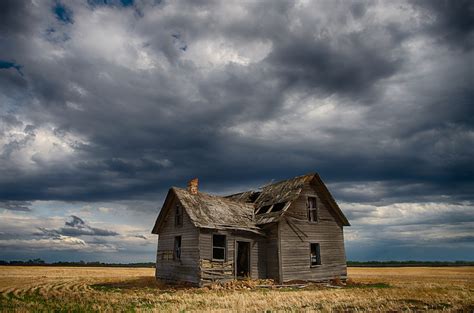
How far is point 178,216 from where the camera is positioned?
2381 cm

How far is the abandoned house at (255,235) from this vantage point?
21125 mm

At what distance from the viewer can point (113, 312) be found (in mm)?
10109

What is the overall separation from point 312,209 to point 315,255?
3.32 metres

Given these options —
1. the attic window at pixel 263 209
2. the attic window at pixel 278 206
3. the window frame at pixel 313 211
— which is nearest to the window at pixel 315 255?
the window frame at pixel 313 211

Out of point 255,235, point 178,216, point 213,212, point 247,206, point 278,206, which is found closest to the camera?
point 213,212

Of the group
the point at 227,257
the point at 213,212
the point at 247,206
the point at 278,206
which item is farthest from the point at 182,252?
the point at 278,206

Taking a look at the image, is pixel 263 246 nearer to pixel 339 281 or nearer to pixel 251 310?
pixel 339 281

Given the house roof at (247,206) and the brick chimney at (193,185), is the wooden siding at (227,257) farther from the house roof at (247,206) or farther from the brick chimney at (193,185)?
the brick chimney at (193,185)

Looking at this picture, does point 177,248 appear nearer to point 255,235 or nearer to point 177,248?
point 177,248

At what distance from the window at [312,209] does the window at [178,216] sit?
8733 mm

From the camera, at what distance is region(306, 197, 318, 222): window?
80.9 feet

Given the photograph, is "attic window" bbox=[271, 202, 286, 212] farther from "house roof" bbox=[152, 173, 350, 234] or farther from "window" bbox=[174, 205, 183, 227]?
"window" bbox=[174, 205, 183, 227]

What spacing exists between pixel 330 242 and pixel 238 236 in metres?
7.15

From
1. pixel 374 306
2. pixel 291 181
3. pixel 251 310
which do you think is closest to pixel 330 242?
pixel 291 181
